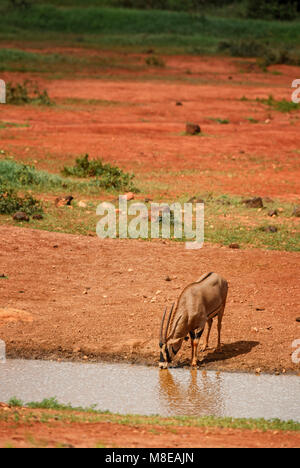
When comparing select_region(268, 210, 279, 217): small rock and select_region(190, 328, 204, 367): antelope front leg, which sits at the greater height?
select_region(268, 210, 279, 217): small rock

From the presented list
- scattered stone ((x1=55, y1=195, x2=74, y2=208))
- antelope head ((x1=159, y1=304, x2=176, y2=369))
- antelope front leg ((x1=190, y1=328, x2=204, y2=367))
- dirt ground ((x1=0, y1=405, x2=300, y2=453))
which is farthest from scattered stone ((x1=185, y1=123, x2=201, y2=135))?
dirt ground ((x1=0, y1=405, x2=300, y2=453))

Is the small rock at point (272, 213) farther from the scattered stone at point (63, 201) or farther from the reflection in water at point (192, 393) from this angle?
the reflection in water at point (192, 393)

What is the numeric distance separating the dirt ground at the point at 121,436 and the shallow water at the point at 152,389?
3.68 feet

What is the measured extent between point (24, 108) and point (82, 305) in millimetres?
15767

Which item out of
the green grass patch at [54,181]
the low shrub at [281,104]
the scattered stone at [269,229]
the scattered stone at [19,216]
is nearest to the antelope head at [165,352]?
the scattered stone at [269,229]

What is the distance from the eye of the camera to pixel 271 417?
7.36 meters

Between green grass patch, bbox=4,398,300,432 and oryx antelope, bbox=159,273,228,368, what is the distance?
1.22 meters

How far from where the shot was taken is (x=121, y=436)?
5.93 meters

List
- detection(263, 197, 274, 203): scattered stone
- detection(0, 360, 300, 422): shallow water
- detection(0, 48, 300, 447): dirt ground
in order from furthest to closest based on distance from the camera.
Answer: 1. detection(263, 197, 274, 203): scattered stone
2. detection(0, 48, 300, 447): dirt ground
3. detection(0, 360, 300, 422): shallow water

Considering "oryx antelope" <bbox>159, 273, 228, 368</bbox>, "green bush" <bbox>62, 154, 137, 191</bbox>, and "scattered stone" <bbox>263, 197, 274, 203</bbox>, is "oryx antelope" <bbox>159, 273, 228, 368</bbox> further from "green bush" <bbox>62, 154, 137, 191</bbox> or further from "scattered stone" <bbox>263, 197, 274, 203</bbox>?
"green bush" <bbox>62, 154, 137, 191</bbox>

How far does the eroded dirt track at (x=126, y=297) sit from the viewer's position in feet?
29.0

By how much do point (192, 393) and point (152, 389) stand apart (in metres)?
0.36

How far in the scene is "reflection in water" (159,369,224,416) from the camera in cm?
764

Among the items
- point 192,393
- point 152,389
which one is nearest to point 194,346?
point 192,393
